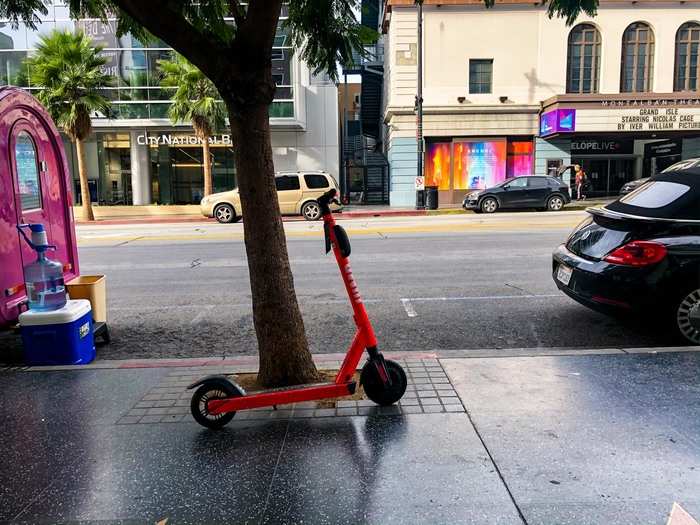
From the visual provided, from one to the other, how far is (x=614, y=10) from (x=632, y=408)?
96.6 ft

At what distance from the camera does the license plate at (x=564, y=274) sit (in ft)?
21.5

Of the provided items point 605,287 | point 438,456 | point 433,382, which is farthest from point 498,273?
point 438,456

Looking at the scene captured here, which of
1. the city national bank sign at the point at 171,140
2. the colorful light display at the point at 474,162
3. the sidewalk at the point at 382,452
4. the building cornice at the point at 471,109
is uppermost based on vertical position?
the building cornice at the point at 471,109

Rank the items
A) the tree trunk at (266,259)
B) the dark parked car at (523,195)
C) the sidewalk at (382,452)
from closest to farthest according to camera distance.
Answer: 1. the sidewalk at (382,452)
2. the tree trunk at (266,259)
3. the dark parked car at (523,195)

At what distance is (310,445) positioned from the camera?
12.6ft

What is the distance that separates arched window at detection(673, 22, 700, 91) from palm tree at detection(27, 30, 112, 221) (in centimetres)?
2668

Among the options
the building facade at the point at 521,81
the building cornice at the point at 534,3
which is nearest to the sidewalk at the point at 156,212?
the building facade at the point at 521,81

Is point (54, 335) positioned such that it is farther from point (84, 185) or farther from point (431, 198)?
point (84, 185)

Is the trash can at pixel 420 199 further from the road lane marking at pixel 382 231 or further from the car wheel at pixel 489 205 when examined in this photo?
the road lane marking at pixel 382 231

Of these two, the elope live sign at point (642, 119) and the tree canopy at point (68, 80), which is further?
the elope live sign at point (642, 119)

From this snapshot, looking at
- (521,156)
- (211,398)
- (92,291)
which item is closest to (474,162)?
(521,156)

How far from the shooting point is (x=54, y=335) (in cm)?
550

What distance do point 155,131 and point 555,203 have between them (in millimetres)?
20155

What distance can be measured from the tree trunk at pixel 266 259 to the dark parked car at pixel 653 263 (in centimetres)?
316
